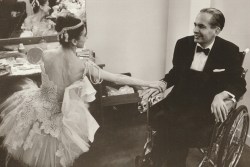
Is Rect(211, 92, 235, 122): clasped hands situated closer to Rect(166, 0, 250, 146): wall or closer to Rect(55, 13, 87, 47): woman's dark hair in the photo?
Rect(166, 0, 250, 146): wall

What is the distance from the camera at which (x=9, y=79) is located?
10.8 feet

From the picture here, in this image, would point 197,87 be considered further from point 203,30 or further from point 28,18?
point 28,18

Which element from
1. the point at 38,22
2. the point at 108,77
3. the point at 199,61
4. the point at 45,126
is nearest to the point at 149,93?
the point at 108,77

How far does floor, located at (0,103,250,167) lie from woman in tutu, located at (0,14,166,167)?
308 mm

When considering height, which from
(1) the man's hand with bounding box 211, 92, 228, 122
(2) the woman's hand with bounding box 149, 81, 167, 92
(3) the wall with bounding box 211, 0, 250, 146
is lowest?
(1) the man's hand with bounding box 211, 92, 228, 122

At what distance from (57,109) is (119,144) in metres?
1.10

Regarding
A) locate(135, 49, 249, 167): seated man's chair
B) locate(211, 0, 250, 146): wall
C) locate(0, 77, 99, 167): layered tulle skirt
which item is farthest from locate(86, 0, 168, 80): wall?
locate(0, 77, 99, 167): layered tulle skirt

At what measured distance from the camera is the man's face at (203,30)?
8.77 ft

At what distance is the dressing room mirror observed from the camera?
3.54 metres

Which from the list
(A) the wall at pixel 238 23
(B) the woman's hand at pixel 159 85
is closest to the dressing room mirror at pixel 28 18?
(B) the woman's hand at pixel 159 85

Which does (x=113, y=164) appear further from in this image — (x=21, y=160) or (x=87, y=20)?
(x=87, y=20)

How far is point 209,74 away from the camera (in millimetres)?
2838

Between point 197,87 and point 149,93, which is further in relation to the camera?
point 197,87

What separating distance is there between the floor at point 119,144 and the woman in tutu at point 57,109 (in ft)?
1.01
